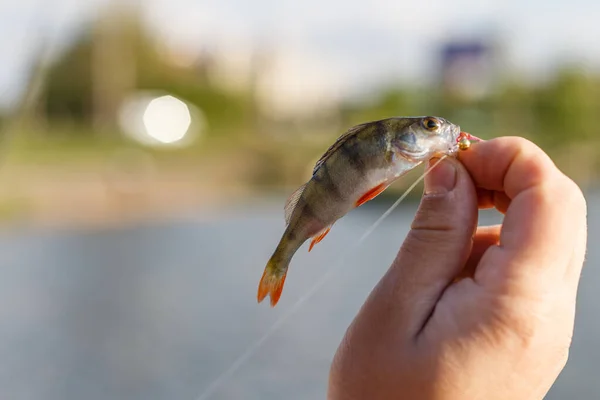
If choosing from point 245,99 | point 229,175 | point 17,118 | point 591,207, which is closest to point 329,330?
point 17,118

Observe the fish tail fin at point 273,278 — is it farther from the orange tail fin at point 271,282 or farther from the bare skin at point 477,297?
the bare skin at point 477,297

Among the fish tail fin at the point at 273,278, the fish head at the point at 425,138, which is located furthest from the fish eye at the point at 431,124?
the fish tail fin at the point at 273,278

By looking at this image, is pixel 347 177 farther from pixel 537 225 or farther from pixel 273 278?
pixel 537 225

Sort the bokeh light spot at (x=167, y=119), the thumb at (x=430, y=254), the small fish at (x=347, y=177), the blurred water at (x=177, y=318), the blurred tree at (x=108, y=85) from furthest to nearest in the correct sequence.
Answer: the blurred tree at (x=108, y=85) < the bokeh light spot at (x=167, y=119) < the blurred water at (x=177, y=318) < the small fish at (x=347, y=177) < the thumb at (x=430, y=254)

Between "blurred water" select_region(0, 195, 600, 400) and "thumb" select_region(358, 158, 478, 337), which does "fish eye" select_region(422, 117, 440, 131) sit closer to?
"thumb" select_region(358, 158, 478, 337)

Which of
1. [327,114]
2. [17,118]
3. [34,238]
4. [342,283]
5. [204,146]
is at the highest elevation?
[17,118]

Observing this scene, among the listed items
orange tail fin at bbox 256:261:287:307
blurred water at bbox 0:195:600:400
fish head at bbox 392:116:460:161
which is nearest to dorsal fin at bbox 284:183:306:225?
orange tail fin at bbox 256:261:287:307

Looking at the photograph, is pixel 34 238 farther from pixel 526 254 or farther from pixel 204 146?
pixel 526 254
